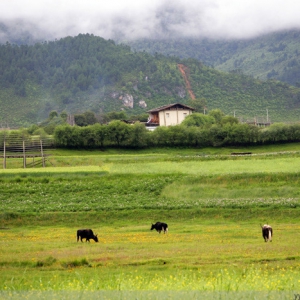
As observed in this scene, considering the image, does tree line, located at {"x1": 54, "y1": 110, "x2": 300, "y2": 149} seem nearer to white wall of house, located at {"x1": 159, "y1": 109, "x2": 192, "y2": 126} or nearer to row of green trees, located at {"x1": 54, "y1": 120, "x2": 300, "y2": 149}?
row of green trees, located at {"x1": 54, "y1": 120, "x2": 300, "y2": 149}

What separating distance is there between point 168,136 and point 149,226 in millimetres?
52758

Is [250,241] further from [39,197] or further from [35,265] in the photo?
[39,197]

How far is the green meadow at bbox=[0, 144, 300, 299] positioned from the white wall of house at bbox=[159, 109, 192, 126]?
49.0 m

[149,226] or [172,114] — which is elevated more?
[172,114]

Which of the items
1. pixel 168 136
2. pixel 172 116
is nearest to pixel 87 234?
pixel 168 136

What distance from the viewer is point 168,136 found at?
87.4m

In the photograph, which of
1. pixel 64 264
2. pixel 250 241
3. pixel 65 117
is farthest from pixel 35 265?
pixel 65 117

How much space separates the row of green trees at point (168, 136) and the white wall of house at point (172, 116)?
31604mm

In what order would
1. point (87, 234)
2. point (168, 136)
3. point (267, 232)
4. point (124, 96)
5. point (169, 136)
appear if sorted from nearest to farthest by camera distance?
point (267, 232)
point (87, 234)
point (169, 136)
point (168, 136)
point (124, 96)

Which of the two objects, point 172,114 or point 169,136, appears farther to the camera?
point 172,114

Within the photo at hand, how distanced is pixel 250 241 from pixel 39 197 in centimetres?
2235

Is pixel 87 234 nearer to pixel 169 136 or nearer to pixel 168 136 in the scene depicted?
pixel 169 136

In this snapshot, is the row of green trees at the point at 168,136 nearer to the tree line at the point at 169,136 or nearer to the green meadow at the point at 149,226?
the tree line at the point at 169,136

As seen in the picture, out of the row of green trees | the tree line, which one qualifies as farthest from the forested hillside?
the row of green trees
